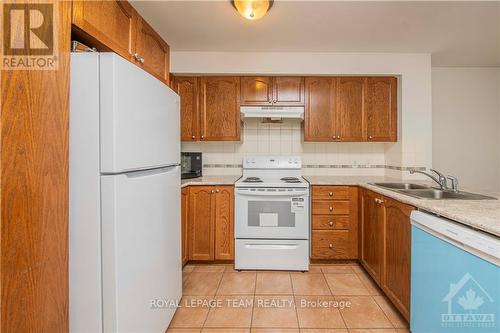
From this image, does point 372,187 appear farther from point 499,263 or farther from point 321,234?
point 499,263

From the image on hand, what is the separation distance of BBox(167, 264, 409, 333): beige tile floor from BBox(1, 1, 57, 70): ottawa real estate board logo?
1635 millimetres

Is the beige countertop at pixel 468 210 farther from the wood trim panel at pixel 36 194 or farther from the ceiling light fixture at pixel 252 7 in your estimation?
the wood trim panel at pixel 36 194

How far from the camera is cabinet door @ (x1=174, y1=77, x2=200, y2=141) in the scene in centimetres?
290

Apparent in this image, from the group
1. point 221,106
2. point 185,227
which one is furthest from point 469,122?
point 185,227

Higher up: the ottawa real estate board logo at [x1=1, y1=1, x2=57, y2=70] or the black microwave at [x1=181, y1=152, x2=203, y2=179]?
the ottawa real estate board logo at [x1=1, y1=1, x2=57, y2=70]

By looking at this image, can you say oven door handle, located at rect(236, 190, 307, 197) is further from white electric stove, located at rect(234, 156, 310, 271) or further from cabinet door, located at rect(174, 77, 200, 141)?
cabinet door, located at rect(174, 77, 200, 141)

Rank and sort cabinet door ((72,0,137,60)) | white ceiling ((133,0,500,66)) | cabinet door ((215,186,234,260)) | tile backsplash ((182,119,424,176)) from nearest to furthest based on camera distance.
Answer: cabinet door ((72,0,137,60))
white ceiling ((133,0,500,66))
cabinet door ((215,186,234,260))
tile backsplash ((182,119,424,176))

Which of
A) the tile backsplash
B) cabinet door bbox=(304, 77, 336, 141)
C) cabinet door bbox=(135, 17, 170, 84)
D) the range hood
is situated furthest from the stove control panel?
cabinet door bbox=(135, 17, 170, 84)

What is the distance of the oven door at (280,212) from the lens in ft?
8.23

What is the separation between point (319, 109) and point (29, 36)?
2.51 meters

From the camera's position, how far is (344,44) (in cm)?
253

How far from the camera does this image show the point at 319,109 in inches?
113

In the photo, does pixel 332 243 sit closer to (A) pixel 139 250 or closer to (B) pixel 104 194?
(A) pixel 139 250

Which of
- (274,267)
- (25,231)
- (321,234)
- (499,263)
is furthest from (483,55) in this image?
(25,231)
